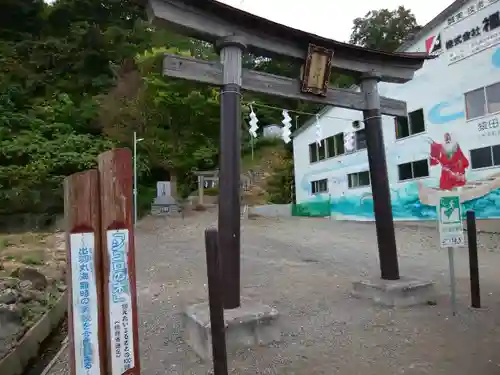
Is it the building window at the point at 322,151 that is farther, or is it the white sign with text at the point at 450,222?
the building window at the point at 322,151

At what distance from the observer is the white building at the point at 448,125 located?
14.2 metres

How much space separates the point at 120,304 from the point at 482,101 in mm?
15936

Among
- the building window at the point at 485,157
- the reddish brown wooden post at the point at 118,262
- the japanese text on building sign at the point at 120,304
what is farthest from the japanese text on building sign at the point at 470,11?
the japanese text on building sign at the point at 120,304

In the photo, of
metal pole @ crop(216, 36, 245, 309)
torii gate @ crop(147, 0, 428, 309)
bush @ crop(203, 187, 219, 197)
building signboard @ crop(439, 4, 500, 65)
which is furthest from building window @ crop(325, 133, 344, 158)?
metal pole @ crop(216, 36, 245, 309)

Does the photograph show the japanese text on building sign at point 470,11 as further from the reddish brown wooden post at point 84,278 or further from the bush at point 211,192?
the bush at point 211,192

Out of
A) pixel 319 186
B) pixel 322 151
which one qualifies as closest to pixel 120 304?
pixel 322 151

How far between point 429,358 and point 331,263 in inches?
240

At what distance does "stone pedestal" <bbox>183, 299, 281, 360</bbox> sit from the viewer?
13.6 ft

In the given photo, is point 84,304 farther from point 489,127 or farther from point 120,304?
point 489,127

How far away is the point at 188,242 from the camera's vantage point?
45.9 feet

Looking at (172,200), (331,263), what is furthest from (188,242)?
(172,200)

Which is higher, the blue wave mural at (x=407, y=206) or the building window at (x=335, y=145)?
the building window at (x=335, y=145)

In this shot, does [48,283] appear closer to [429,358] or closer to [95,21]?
[429,358]

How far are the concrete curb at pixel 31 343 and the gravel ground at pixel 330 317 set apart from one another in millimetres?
608
